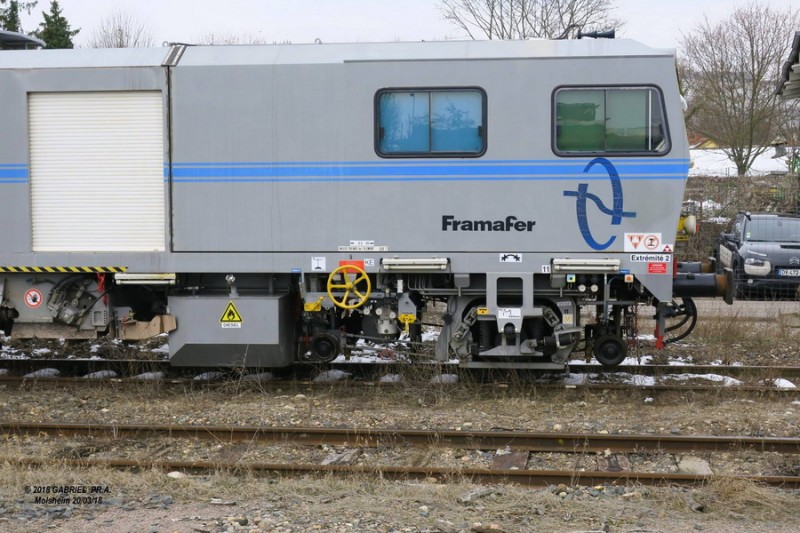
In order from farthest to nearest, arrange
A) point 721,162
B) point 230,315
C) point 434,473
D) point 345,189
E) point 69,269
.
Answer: point 721,162
point 69,269
point 230,315
point 345,189
point 434,473

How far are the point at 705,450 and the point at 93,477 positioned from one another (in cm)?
511

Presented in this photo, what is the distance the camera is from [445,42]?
8.62 meters

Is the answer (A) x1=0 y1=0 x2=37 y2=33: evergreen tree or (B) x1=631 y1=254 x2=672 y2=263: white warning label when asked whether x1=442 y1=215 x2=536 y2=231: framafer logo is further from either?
(A) x1=0 y1=0 x2=37 y2=33: evergreen tree

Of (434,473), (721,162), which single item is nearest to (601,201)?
(434,473)

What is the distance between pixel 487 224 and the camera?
27.6 feet

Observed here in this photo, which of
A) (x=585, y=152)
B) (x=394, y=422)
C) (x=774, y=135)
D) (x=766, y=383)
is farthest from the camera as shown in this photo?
(x=774, y=135)

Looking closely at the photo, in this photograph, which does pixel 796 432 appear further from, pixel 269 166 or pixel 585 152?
pixel 269 166

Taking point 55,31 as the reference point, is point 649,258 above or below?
below

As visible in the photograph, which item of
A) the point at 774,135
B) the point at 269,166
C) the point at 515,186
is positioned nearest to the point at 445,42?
the point at 515,186

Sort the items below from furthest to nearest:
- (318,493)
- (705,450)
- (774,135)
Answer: (774,135) < (705,450) < (318,493)

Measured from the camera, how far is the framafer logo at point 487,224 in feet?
27.5

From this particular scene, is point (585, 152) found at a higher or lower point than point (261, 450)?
higher

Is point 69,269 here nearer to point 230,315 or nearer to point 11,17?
point 230,315

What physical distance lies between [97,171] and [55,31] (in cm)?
2134
